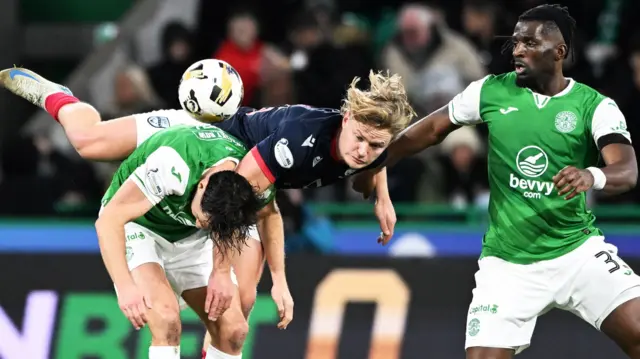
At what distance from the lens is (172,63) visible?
1201 cm

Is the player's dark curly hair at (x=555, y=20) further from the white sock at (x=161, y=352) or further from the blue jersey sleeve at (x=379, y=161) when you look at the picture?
the white sock at (x=161, y=352)

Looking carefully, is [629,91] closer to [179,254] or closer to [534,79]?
[534,79]

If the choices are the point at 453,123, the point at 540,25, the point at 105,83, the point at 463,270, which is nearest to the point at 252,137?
the point at 453,123

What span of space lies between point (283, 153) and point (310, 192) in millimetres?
4628

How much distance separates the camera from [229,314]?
7.17 meters

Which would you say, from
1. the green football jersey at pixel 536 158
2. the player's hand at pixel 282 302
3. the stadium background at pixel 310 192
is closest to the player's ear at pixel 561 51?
the green football jersey at pixel 536 158

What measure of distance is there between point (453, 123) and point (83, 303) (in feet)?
11.4

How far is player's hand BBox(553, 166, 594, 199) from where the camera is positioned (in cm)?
612

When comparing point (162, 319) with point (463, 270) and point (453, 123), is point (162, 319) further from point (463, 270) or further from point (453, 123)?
point (463, 270)

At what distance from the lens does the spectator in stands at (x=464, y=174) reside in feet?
36.5

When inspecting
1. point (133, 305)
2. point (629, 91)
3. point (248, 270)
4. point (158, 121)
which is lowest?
point (133, 305)

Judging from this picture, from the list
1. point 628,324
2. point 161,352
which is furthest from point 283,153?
point 628,324

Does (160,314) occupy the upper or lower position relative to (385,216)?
lower

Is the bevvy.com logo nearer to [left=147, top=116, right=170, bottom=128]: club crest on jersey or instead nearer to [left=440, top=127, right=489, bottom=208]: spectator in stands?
[left=147, top=116, right=170, bottom=128]: club crest on jersey
